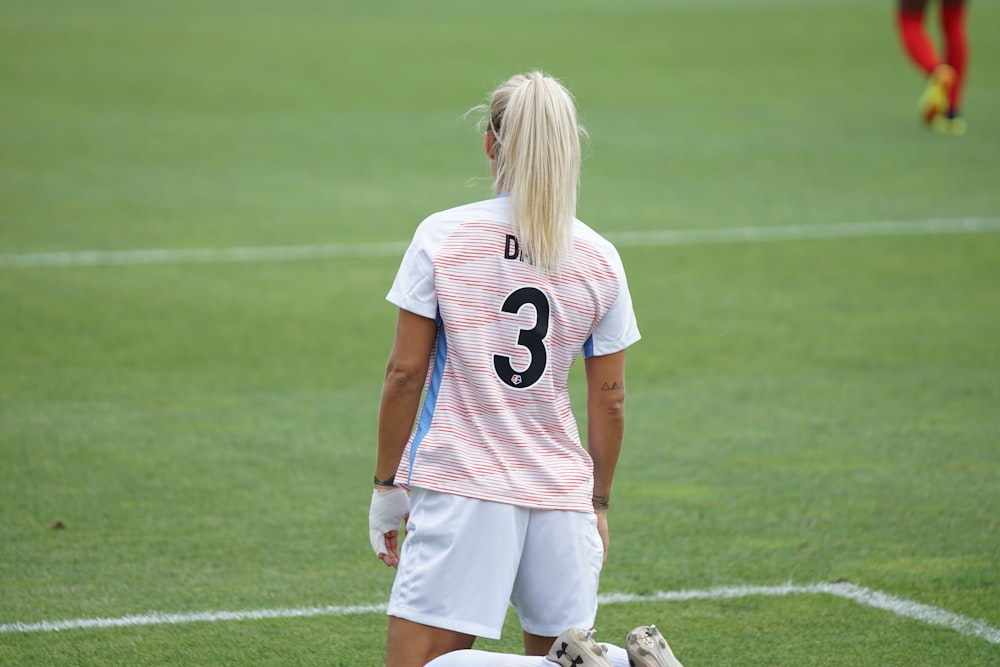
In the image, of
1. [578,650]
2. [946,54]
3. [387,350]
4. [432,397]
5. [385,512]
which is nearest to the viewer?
[578,650]

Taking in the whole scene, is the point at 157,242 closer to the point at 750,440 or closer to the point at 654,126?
the point at 750,440

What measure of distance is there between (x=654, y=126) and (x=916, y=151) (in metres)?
3.49

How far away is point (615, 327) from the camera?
152 inches

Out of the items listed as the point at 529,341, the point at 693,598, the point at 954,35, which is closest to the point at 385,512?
the point at 529,341

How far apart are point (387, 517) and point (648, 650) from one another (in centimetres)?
78

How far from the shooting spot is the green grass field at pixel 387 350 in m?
5.67

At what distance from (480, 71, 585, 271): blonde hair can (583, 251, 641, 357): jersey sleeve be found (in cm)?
21

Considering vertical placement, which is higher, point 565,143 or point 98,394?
point 565,143

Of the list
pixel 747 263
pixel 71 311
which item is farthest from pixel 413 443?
pixel 747 263

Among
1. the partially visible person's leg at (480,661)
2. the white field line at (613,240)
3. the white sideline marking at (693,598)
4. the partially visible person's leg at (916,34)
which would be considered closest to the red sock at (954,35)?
the partially visible person's leg at (916,34)

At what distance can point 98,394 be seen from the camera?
845 cm

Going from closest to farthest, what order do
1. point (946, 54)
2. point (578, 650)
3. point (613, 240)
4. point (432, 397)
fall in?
point (578, 650)
point (432, 397)
point (613, 240)
point (946, 54)

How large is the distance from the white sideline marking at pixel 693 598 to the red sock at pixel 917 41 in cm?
1356

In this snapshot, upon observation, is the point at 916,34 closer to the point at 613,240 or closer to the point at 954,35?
the point at 954,35
